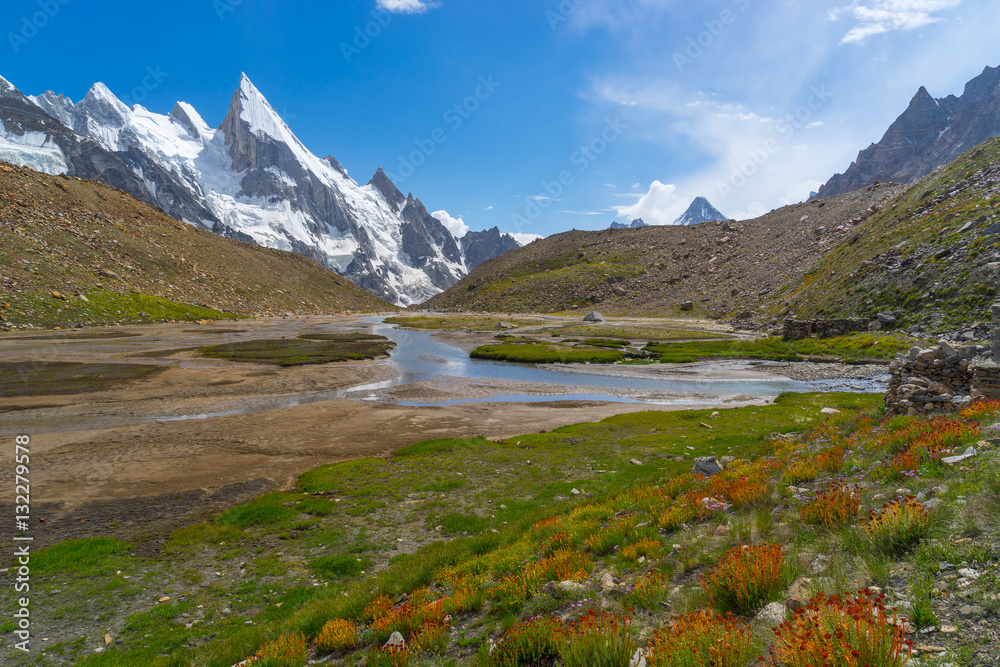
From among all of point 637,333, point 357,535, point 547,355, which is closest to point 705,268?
point 637,333

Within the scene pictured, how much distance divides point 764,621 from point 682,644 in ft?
4.89

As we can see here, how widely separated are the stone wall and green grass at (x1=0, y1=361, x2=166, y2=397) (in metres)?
80.9

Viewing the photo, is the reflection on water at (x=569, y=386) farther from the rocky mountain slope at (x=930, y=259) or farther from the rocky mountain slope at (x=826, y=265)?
the rocky mountain slope at (x=826, y=265)

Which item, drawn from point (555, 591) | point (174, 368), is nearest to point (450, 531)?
point (555, 591)

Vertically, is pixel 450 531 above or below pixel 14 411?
below

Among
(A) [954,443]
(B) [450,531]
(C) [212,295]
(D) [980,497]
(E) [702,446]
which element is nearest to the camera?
(D) [980,497]

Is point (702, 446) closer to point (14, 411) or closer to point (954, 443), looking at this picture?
point (954, 443)

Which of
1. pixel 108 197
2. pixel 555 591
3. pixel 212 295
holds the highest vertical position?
pixel 108 197

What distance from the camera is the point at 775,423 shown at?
26.9 m

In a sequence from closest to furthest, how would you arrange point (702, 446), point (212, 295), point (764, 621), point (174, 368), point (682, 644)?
point (682, 644)
point (764, 621)
point (702, 446)
point (174, 368)
point (212, 295)

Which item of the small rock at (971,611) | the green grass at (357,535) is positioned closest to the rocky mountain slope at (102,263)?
the green grass at (357,535)

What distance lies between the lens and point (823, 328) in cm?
5994

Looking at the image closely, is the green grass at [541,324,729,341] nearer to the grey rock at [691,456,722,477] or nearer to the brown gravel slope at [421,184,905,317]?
the brown gravel slope at [421,184,905,317]

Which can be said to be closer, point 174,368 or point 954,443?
point 954,443
